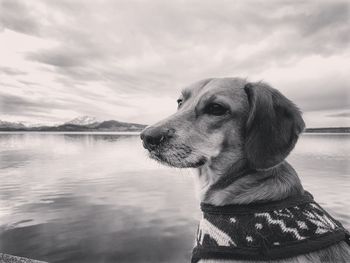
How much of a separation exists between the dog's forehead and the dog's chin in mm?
1074

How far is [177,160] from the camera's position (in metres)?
3.96

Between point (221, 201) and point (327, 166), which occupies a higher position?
point (221, 201)

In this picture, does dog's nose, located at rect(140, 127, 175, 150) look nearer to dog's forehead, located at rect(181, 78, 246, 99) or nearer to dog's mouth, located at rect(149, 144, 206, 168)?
dog's mouth, located at rect(149, 144, 206, 168)

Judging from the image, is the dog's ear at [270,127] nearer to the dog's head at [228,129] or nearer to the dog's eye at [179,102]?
the dog's head at [228,129]

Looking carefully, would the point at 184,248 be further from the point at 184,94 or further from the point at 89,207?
the point at 184,94

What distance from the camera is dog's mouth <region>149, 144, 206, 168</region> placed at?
3930 mm

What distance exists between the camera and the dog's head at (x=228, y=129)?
3.69 m

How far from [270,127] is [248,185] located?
91 cm

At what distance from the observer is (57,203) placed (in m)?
19.9

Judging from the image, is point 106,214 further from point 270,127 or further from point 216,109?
point 270,127

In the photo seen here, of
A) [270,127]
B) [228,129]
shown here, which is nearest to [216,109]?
[228,129]

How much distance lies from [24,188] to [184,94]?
2380 centimetres

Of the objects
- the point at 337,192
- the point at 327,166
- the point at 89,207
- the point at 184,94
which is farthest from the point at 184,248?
the point at 327,166

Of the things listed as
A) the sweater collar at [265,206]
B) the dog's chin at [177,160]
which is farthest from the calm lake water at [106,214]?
the sweater collar at [265,206]
